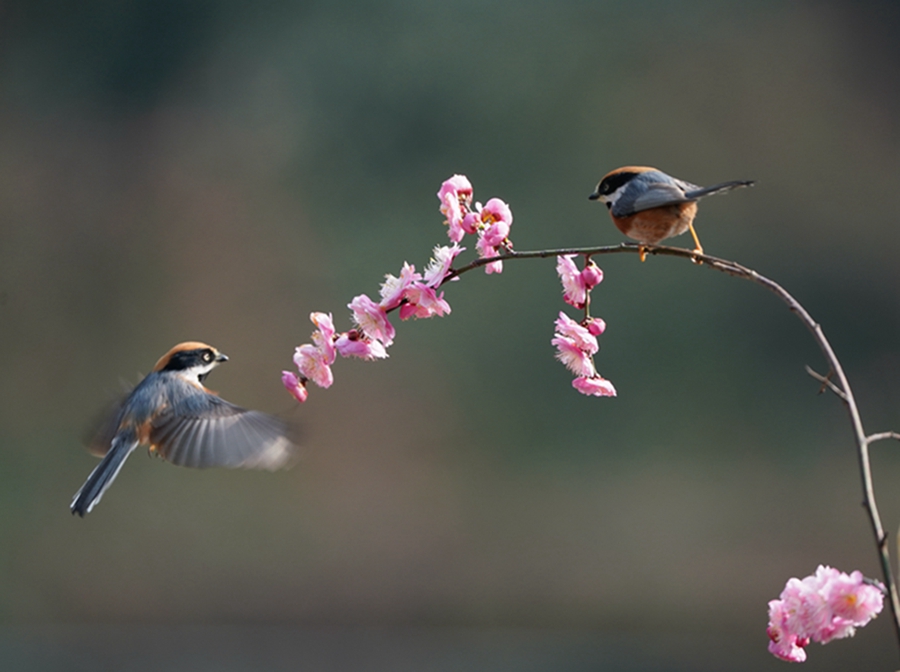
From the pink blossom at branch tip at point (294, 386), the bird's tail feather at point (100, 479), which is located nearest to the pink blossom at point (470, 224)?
the pink blossom at branch tip at point (294, 386)

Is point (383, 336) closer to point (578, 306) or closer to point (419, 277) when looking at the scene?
point (419, 277)

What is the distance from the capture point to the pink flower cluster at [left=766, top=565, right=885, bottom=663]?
0.86 m

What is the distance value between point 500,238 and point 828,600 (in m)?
0.60

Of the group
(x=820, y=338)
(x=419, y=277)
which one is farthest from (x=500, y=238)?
(x=820, y=338)

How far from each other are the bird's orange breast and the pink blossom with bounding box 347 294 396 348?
398 millimetres

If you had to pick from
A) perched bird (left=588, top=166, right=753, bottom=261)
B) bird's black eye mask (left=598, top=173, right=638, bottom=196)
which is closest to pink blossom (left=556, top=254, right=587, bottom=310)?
perched bird (left=588, top=166, right=753, bottom=261)

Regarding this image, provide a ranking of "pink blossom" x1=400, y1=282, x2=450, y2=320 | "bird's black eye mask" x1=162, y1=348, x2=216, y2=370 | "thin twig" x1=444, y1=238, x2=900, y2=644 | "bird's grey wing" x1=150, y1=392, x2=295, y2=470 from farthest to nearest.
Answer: "bird's black eye mask" x1=162, y1=348, x2=216, y2=370 → "bird's grey wing" x1=150, y1=392, x2=295, y2=470 → "pink blossom" x1=400, y1=282, x2=450, y2=320 → "thin twig" x1=444, y1=238, x2=900, y2=644

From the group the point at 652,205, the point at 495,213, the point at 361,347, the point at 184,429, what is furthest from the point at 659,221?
the point at 184,429

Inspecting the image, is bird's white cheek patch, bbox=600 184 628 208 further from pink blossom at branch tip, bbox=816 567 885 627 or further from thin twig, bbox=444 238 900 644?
pink blossom at branch tip, bbox=816 567 885 627

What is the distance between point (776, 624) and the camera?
960mm

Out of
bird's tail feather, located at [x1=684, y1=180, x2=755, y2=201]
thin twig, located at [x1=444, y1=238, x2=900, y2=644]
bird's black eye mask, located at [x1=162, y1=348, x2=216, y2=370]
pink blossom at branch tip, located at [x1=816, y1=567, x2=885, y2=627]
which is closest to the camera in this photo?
thin twig, located at [x1=444, y1=238, x2=900, y2=644]

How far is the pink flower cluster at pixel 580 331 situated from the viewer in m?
1.17

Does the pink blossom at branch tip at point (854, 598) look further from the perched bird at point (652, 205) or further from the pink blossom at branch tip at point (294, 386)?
the pink blossom at branch tip at point (294, 386)

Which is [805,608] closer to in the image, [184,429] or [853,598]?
[853,598]
